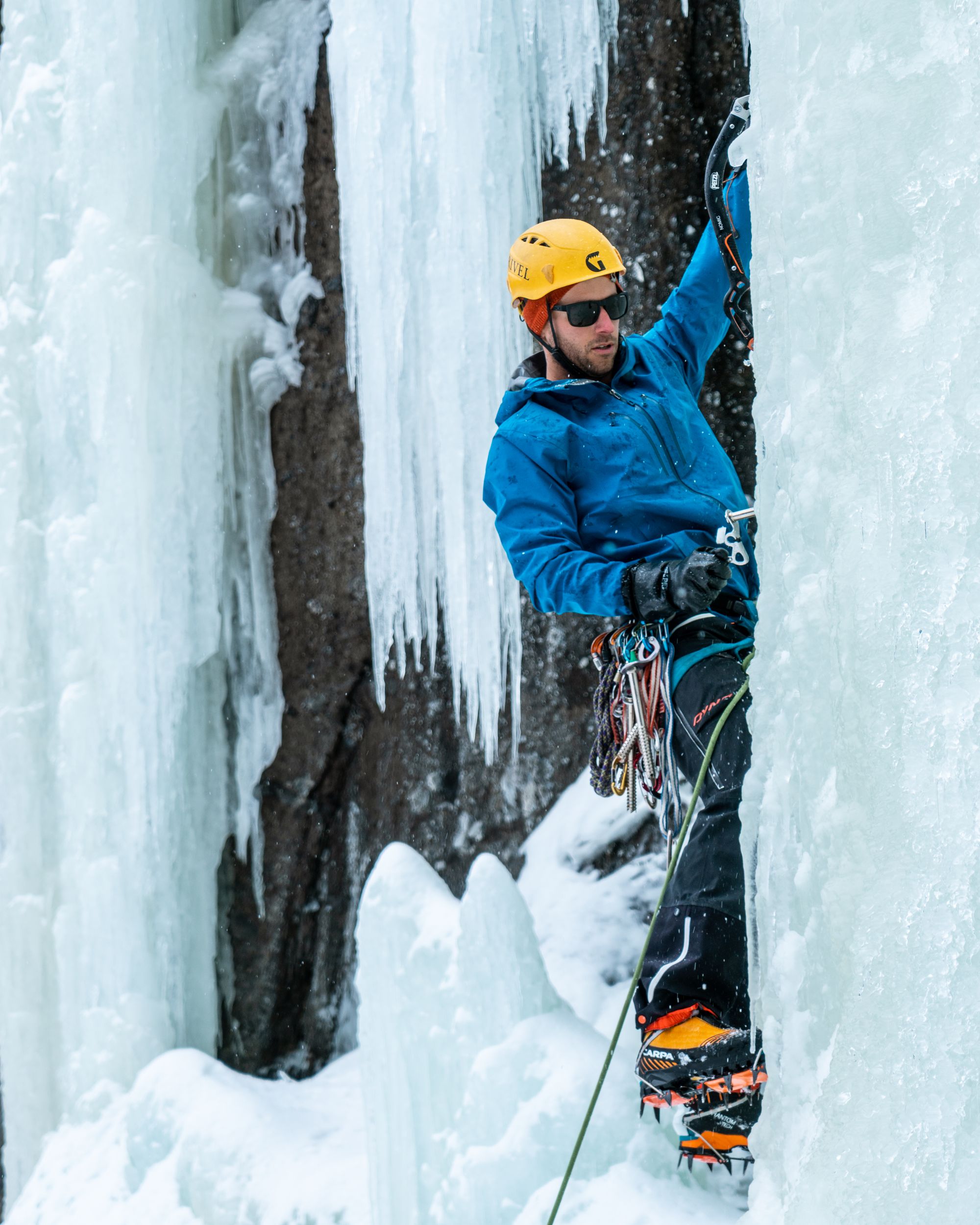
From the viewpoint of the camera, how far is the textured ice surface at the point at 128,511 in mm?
4930

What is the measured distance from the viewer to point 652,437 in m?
2.83

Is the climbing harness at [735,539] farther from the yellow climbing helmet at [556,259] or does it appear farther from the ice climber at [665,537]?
the yellow climbing helmet at [556,259]

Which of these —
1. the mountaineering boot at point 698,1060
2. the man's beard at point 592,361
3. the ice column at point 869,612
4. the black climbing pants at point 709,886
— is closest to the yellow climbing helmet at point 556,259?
the man's beard at point 592,361

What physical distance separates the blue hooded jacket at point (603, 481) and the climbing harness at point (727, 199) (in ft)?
0.06

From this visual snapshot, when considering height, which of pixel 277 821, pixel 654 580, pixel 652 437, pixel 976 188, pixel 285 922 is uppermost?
pixel 976 188

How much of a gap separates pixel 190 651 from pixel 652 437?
2.69 meters

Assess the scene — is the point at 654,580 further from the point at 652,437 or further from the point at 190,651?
the point at 190,651

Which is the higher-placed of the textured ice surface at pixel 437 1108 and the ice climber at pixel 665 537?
the ice climber at pixel 665 537

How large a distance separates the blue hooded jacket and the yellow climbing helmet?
170mm

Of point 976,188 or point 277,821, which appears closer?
point 976,188

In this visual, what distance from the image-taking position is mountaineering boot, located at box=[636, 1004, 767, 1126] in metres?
2.20

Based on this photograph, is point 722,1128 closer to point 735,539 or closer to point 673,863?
point 673,863

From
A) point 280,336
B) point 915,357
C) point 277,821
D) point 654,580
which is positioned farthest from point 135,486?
point 915,357

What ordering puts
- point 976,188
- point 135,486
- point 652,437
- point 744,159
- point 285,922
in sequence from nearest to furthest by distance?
1. point 976,188
2. point 744,159
3. point 652,437
4. point 135,486
5. point 285,922
